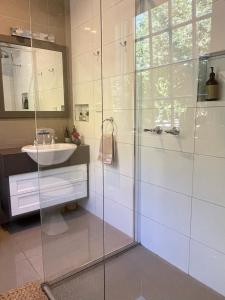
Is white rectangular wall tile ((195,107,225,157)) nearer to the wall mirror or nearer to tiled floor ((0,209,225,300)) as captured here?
tiled floor ((0,209,225,300))

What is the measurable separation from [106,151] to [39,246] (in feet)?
3.45

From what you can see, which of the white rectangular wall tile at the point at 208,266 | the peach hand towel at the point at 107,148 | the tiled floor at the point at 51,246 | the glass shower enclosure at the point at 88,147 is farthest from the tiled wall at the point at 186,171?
the tiled floor at the point at 51,246

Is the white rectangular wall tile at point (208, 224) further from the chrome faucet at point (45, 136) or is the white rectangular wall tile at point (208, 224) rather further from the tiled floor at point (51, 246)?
the chrome faucet at point (45, 136)

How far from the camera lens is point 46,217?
235 cm

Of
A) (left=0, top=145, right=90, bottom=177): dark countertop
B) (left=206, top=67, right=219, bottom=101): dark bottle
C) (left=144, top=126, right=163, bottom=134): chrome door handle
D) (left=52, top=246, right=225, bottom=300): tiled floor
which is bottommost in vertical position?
(left=52, top=246, right=225, bottom=300): tiled floor

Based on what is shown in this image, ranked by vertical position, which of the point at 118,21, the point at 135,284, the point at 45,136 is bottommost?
the point at 135,284

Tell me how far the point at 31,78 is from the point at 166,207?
189cm

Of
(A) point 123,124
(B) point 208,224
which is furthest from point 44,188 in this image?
(B) point 208,224

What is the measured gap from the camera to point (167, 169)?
182 centimetres

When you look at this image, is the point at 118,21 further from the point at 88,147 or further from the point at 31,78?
the point at 88,147

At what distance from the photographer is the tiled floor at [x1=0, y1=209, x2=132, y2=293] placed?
183cm

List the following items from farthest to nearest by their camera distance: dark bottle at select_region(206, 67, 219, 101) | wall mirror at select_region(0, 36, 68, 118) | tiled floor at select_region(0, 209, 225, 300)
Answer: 1. wall mirror at select_region(0, 36, 68, 118)
2. tiled floor at select_region(0, 209, 225, 300)
3. dark bottle at select_region(206, 67, 219, 101)

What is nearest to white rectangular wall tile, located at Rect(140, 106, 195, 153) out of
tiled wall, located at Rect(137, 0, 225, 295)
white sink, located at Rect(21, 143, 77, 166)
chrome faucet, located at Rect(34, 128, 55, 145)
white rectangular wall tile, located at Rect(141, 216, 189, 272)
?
tiled wall, located at Rect(137, 0, 225, 295)

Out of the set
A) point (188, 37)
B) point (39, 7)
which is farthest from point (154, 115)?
point (39, 7)
